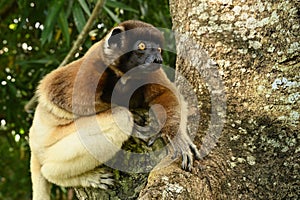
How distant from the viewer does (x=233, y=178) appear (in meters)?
2.07

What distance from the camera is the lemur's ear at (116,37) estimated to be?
9.74 ft

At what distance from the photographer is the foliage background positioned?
15.5ft

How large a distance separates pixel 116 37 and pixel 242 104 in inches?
42.1

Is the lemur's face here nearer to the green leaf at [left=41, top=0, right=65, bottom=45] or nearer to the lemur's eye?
the lemur's eye

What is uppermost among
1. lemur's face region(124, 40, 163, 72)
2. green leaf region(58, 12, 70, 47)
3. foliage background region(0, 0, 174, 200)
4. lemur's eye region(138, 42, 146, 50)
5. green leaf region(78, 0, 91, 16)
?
lemur's eye region(138, 42, 146, 50)

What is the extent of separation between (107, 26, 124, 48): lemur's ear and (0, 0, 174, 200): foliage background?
1583 millimetres

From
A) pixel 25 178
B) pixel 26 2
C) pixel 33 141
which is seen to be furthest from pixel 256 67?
pixel 25 178

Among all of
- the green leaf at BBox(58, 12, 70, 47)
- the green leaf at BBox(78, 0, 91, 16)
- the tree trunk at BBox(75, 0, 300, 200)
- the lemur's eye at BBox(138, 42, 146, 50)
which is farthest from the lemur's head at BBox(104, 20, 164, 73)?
the green leaf at BBox(58, 12, 70, 47)

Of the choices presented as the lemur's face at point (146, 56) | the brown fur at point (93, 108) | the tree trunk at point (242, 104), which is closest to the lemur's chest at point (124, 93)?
the brown fur at point (93, 108)

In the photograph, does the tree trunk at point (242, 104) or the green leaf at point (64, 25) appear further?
the green leaf at point (64, 25)

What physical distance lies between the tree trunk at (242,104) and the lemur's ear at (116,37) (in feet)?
2.03

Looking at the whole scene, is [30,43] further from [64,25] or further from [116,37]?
[116,37]

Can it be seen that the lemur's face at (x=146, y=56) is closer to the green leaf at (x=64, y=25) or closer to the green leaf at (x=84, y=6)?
Result: the green leaf at (x=84, y=6)

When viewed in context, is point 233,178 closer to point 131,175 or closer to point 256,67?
point 256,67
